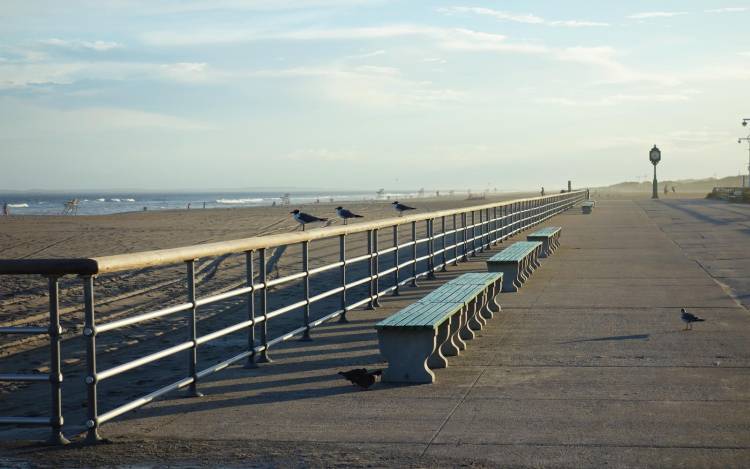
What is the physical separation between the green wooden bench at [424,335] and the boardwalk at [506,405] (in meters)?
0.19

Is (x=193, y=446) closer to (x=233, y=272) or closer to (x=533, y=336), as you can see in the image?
(x=533, y=336)

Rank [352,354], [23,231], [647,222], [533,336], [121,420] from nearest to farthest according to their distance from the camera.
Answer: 1. [121,420]
2. [352,354]
3. [533,336]
4. [647,222]
5. [23,231]

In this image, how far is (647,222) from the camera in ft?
119

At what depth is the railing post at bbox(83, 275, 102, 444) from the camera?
551 centimetres

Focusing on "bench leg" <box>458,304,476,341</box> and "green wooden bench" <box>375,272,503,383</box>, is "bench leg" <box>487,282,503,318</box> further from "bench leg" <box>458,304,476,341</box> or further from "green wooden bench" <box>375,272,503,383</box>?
"green wooden bench" <box>375,272,503,383</box>

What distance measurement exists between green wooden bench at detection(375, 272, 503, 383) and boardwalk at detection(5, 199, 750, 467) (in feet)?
0.61

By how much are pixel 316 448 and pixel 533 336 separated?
458cm

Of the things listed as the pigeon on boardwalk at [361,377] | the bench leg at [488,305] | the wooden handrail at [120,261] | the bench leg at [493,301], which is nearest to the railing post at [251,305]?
the wooden handrail at [120,261]

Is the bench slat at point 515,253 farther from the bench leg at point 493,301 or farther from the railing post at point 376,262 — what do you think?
the railing post at point 376,262

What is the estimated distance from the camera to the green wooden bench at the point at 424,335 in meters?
7.37

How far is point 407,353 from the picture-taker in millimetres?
7508

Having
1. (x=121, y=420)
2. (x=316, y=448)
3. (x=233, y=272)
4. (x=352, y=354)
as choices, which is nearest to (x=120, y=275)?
(x=233, y=272)

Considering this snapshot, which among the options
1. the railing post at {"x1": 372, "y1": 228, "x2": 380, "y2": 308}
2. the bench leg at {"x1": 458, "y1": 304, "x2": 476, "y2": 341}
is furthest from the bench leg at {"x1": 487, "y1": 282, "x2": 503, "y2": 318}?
the bench leg at {"x1": 458, "y1": 304, "x2": 476, "y2": 341}

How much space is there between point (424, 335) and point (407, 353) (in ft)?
0.81
